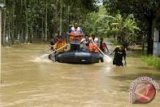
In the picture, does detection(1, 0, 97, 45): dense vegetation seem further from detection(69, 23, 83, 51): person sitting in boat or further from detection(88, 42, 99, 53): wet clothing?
detection(69, 23, 83, 51): person sitting in boat

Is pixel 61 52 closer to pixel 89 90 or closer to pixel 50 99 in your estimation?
pixel 89 90

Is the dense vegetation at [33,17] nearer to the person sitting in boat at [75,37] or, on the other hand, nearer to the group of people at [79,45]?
the group of people at [79,45]

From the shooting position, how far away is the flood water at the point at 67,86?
40.2 ft

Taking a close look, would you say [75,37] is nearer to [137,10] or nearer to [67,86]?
[67,86]

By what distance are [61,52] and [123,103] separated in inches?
554

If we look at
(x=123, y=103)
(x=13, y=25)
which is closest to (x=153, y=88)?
(x=123, y=103)

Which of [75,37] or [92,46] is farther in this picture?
[92,46]

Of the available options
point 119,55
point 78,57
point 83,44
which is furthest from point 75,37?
point 119,55

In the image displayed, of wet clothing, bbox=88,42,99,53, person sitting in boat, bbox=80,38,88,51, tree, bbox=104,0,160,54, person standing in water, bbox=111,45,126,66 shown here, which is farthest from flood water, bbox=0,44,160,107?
tree, bbox=104,0,160,54

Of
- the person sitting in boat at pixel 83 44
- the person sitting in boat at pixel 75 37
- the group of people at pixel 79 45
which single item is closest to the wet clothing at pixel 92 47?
the group of people at pixel 79 45

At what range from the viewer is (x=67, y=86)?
51.1 feet

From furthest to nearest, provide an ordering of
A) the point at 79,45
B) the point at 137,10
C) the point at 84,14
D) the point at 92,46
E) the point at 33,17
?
the point at 33,17 < the point at 84,14 < the point at 137,10 < the point at 92,46 < the point at 79,45

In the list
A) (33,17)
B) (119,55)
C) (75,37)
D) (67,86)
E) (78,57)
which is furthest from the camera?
(33,17)

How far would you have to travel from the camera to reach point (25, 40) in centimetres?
6750
